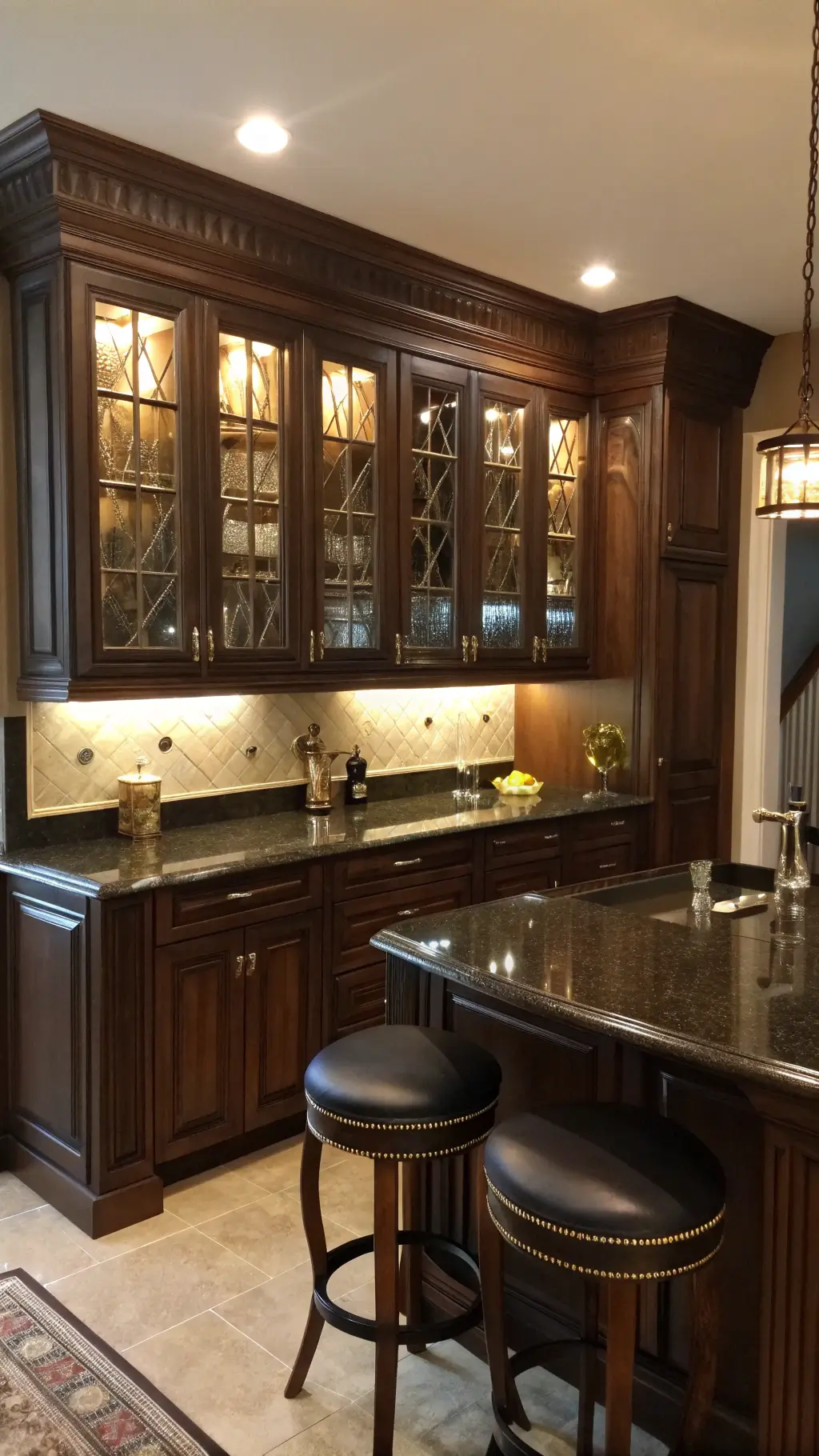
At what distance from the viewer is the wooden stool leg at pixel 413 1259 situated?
2.38 m

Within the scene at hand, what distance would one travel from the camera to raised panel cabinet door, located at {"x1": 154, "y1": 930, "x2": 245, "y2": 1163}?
2.97 meters

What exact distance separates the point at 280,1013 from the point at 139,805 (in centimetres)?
78

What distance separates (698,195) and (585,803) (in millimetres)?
2282

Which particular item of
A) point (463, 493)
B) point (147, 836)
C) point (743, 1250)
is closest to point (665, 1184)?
point (743, 1250)

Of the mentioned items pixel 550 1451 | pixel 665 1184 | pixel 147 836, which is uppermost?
pixel 147 836

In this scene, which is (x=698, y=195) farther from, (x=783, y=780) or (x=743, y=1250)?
(x=783, y=780)

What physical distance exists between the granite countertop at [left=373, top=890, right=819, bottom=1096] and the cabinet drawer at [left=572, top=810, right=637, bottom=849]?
1690 mm

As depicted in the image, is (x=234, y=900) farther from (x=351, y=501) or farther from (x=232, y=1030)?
(x=351, y=501)

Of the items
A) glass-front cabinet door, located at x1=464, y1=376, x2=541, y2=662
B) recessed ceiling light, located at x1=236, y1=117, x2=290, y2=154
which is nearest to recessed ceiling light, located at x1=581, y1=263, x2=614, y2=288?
glass-front cabinet door, located at x1=464, y1=376, x2=541, y2=662

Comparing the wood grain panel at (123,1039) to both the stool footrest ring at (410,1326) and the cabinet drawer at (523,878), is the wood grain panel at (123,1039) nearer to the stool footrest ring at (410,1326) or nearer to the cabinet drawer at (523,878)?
the stool footrest ring at (410,1326)

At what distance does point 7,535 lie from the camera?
316 centimetres

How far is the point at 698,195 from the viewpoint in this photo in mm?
3225

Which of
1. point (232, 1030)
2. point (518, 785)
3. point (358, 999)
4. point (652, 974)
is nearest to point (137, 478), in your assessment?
point (232, 1030)

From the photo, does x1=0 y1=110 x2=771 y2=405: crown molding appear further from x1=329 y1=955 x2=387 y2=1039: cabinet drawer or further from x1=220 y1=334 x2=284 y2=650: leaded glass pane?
x1=329 y1=955 x2=387 y2=1039: cabinet drawer
